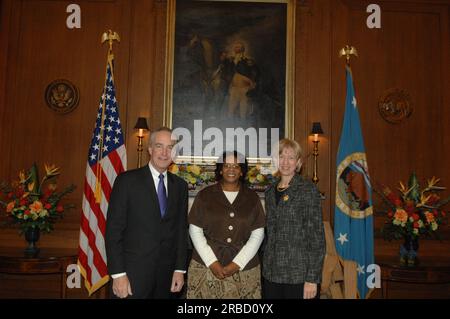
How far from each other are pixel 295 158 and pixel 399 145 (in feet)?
11.9

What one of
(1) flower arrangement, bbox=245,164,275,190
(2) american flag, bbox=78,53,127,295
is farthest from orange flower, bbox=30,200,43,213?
(1) flower arrangement, bbox=245,164,275,190

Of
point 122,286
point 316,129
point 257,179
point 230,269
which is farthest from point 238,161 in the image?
point 316,129

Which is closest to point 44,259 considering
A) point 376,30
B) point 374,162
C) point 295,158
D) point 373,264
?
point 295,158

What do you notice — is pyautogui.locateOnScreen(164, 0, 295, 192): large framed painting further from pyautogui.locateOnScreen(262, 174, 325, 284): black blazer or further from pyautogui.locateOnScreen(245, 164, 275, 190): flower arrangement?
pyautogui.locateOnScreen(262, 174, 325, 284): black blazer

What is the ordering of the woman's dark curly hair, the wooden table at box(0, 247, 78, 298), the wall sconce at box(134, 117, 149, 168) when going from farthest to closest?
the wall sconce at box(134, 117, 149, 168) → the wooden table at box(0, 247, 78, 298) → the woman's dark curly hair

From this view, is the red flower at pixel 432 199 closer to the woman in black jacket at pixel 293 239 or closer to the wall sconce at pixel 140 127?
the woman in black jacket at pixel 293 239

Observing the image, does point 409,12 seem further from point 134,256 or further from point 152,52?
point 134,256

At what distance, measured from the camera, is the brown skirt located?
282 centimetres

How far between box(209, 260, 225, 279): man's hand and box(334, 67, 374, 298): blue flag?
83.4 inches

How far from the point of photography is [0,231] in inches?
216

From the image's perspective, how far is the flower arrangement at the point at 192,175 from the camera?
507 centimetres

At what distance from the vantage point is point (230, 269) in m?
2.76

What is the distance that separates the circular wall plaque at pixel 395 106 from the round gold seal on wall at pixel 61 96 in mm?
4720

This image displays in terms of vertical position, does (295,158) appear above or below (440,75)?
below
